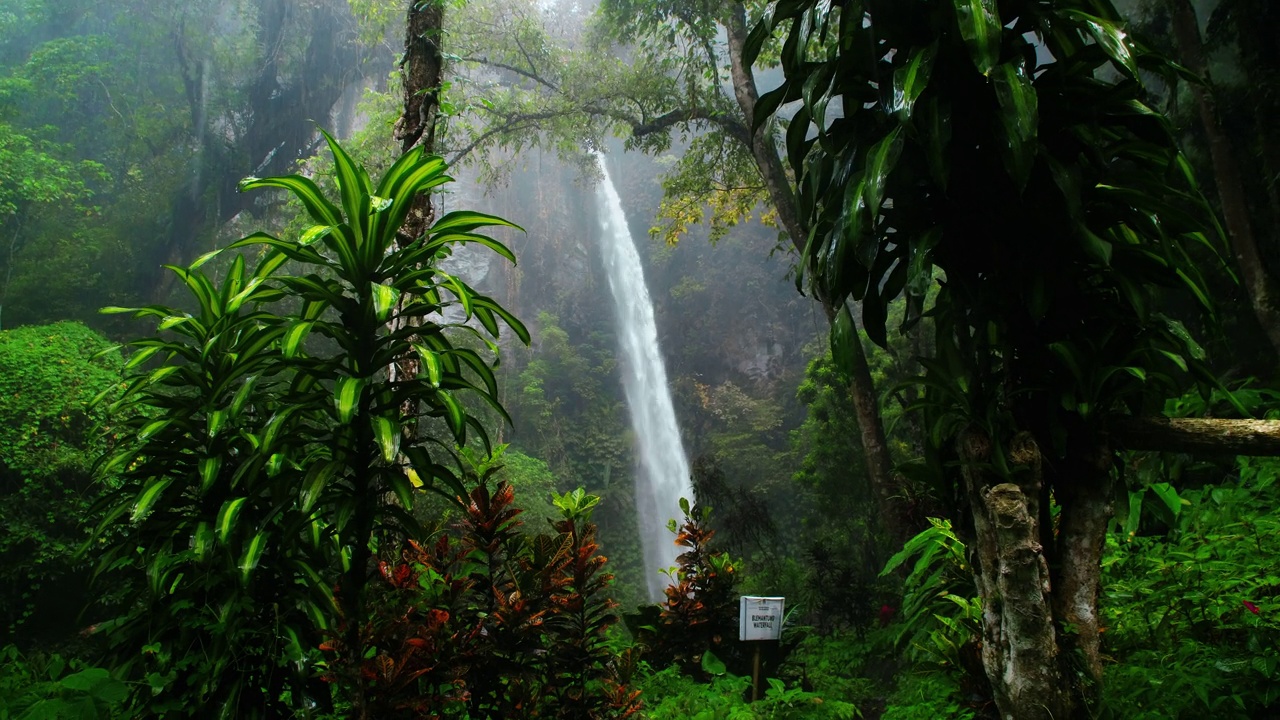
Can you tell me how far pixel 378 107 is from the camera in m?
6.65

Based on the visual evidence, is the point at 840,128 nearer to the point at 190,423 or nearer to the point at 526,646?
the point at 526,646

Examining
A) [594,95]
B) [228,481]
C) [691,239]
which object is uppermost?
[691,239]

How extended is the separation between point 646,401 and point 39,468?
11167mm

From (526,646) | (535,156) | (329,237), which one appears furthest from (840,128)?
(535,156)

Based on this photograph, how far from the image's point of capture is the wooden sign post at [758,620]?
2.60 meters

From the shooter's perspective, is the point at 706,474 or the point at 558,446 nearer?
the point at 706,474

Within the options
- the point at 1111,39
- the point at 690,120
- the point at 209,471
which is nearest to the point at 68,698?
the point at 209,471

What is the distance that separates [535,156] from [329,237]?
18980 millimetres

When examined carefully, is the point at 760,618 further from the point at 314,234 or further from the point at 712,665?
the point at 314,234

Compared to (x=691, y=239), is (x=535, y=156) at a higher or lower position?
higher

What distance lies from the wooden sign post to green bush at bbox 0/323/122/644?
4.57 meters

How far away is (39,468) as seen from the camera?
4746mm

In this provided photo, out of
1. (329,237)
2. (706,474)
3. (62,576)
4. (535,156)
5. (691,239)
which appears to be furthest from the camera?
(535,156)

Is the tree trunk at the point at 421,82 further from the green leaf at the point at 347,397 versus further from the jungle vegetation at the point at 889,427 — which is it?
the green leaf at the point at 347,397
